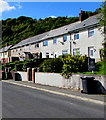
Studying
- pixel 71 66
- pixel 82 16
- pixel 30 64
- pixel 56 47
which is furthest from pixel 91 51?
pixel 71 66

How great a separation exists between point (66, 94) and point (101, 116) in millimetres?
5630

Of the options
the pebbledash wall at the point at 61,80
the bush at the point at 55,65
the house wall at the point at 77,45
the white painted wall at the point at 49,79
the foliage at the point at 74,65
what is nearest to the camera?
the pebbledash wall at the point at 61,80

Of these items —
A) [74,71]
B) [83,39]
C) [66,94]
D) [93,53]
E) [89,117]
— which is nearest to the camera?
[89,117]

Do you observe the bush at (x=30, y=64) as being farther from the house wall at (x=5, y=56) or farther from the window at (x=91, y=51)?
the house wall at (x=5, y=56)

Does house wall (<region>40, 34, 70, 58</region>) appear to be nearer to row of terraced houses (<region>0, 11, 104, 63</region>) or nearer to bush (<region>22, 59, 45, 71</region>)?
row of terraced houses (<region>0, 11, 104, 63</region>)

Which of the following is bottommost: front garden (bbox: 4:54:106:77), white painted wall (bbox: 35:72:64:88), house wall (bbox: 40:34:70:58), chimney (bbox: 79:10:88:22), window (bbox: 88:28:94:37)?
white painted wall (bbox: 35:72:64:88)

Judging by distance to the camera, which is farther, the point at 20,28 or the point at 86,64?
the point at 20,28

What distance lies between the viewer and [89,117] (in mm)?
7047

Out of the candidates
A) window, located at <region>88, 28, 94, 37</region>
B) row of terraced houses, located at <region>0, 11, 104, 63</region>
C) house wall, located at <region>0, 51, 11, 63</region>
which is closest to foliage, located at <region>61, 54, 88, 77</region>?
row of terraced houses, located at <region>0, 11, 104, 63</region>

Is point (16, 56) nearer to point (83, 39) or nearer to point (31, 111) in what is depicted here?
point (83, 39)

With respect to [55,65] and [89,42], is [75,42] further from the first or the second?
[55,65]

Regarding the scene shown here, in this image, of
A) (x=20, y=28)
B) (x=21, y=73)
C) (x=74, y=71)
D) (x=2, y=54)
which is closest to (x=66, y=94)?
(x=74, y=71)

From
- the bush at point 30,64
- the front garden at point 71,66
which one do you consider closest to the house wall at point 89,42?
→ the bush at point 30,64

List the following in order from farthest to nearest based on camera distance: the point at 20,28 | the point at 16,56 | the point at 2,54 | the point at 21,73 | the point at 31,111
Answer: the point at 20,28 → the point at 2,54 → the point at 16,56 → the point at 21,73 → the point at 31,111
